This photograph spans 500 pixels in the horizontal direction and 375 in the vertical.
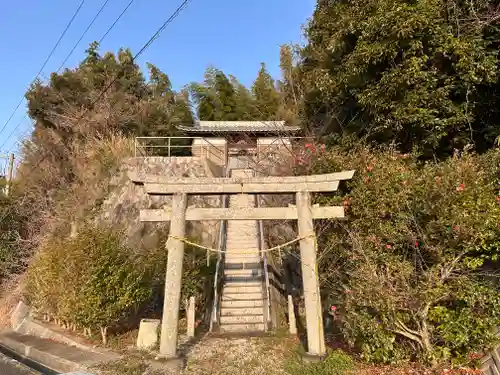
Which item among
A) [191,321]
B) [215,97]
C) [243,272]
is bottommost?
[191,321]

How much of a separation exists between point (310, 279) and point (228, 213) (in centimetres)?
204

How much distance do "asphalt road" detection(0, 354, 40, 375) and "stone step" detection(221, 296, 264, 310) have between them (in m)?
4.74

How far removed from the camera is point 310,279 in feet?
22.7

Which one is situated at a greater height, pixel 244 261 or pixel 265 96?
pixel 265 96

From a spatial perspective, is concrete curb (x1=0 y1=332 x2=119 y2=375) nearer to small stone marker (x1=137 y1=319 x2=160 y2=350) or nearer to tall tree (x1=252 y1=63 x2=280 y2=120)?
small stone marker (x1=137 y1=319 x2=160 y2=350)

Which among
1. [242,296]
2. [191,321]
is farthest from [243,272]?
[191,321]

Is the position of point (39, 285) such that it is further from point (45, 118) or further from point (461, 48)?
point (45, 118)

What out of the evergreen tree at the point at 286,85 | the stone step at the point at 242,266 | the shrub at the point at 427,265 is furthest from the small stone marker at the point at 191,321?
the evergreen tree at the point at 286,85

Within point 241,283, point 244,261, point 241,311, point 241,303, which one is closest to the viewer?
point 241,311

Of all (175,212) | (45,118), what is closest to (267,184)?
(175,212)

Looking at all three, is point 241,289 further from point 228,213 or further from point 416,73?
point 416,73

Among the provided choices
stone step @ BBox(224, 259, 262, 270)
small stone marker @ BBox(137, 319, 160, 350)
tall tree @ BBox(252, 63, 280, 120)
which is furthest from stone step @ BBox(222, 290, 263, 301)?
tall tree @ BBox(252, 63, 280, 120)

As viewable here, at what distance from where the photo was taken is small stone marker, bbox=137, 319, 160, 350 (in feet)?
26.8

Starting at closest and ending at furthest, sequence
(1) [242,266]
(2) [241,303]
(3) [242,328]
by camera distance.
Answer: (3) [242,328] < (2) [241,303] < (1) [242,266]
